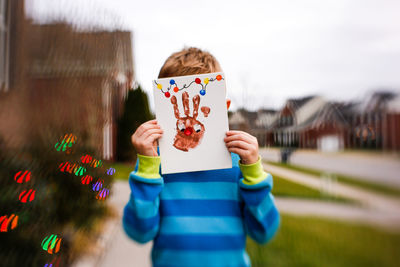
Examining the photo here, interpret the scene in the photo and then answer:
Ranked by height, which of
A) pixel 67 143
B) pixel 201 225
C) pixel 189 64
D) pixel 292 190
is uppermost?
pixel 189 64

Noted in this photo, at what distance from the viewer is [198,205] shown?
1.76 ft

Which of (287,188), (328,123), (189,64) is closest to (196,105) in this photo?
(189,64)

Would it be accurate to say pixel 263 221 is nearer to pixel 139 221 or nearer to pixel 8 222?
pixel 139 221

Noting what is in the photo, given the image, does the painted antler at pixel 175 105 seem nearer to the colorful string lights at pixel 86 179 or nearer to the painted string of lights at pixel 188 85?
the painted string of lights at pixel 188 85

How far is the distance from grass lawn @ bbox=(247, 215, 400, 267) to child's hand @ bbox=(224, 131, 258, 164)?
35 centimetres

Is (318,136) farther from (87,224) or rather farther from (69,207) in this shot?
(87,224)

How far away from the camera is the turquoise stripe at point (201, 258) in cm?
51

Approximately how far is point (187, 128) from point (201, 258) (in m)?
0.26

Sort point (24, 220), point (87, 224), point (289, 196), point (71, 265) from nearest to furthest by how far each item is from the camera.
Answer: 1. point (24, 220)
2. point (289, 196)
3. point (71, 265)
4. point (87, 224)

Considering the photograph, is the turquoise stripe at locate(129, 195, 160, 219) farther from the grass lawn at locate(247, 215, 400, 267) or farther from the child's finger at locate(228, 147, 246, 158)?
the grass lawn at locate(247, 215, 400, 267)

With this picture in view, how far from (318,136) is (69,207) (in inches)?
42.7

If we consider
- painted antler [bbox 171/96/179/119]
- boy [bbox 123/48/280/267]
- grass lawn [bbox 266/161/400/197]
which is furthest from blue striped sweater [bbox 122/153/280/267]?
grass lawn [bbox 266/161/400/197]

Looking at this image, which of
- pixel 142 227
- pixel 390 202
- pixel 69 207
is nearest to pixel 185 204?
pixel 142 227

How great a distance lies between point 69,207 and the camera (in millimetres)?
1169
